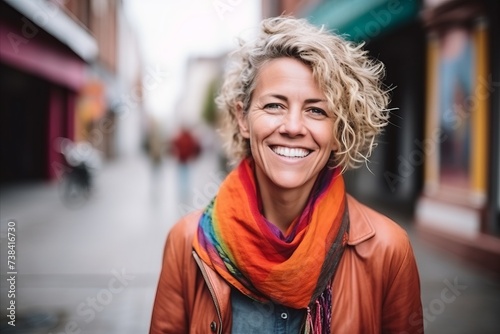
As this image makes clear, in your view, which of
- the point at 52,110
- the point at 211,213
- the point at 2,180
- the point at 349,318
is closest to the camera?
the point at 349,318

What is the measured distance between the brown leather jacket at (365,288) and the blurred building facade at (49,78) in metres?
6.69

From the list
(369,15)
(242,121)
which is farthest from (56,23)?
(242,121)

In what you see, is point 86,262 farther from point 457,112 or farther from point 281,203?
point 281,203

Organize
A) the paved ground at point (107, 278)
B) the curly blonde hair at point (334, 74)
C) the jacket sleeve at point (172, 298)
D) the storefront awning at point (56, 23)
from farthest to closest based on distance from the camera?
1. the storefront awning at point (56, 23)
2. the paved ground at point (107, 278)
3. the jacket sleeve at point (172, 298)
4. the curly blonde hair at point (334, 74)

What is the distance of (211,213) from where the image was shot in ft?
6.40

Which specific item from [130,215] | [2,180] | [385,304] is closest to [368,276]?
[385,304]

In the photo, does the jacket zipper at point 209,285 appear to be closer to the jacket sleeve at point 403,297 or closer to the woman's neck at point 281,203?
the woman's neck at point 281,203

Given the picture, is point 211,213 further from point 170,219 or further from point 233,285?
point 170,219

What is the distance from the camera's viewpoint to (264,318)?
1837 millimetres

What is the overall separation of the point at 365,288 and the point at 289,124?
0.59m

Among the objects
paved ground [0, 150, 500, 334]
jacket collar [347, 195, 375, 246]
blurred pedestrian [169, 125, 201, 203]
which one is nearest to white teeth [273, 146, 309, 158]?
→ jacket collar [347, 195, 375, 246]

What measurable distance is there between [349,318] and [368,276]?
0.15 m

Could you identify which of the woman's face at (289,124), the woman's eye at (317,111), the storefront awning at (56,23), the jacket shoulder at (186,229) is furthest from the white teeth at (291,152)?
the storefront awning at (56,23)

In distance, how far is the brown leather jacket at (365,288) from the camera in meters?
1.78
